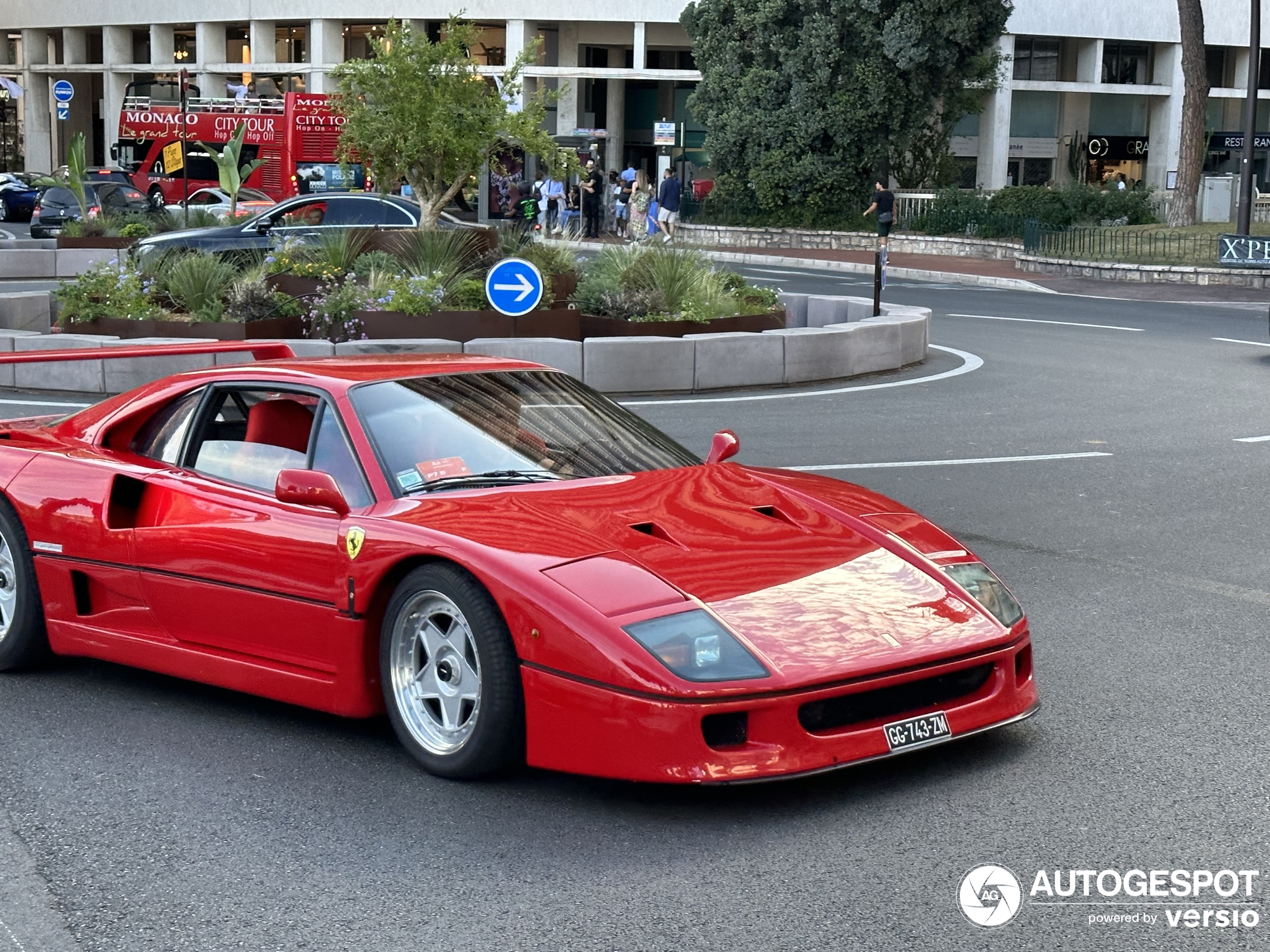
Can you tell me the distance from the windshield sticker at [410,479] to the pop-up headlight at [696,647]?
1.08m

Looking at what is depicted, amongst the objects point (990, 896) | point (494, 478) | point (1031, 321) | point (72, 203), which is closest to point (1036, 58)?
point (72, 203)

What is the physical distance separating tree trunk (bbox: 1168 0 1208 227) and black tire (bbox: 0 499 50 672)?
1372 inches

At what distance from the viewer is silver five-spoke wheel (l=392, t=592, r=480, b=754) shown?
4.95 meters

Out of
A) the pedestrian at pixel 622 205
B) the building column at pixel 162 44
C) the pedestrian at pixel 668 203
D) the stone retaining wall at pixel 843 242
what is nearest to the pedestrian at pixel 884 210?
the stone retaining wall at pixel 843 242

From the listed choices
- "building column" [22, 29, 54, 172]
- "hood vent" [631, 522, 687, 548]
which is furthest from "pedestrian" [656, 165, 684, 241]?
"building column" [22, 29, 54, 172]

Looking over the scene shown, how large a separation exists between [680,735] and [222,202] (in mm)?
36863

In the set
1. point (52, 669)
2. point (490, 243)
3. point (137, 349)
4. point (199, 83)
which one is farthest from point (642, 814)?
point (199, 83)

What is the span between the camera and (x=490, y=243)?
18.7m

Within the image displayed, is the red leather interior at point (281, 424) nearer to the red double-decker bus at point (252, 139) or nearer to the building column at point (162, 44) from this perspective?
the red double-decker bus at point (252, 139)

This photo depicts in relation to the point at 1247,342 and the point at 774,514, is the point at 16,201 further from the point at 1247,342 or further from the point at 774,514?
the point at 774,514

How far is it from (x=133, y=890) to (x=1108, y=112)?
65224 millimetres

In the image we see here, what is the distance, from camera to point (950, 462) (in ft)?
37.1

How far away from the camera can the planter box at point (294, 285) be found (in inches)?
693

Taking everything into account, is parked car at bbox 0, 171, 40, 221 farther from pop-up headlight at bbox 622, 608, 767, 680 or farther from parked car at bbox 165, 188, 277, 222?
pop-up headlight at bbox 622, 608, 767, 680
